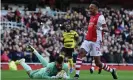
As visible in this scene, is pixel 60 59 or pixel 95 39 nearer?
pixel 60 59

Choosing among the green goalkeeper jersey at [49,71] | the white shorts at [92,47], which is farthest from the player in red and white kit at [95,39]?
the green goalkeeper jersey at [49,71]

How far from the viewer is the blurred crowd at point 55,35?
34.1 m

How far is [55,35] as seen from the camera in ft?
121

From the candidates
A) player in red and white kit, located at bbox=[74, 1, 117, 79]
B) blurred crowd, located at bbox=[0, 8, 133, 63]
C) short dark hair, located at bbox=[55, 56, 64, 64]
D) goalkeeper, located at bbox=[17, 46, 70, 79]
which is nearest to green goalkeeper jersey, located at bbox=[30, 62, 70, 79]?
goalkeeper, located at bbox=[17, 46, 70, 79]

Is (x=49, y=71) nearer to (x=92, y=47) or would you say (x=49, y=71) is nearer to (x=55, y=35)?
(x=92, y=47)

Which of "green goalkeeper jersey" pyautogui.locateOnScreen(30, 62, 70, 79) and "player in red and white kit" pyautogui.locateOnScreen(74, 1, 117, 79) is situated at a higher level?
"player in red and white kit" pyautogui.locateOnScreen(74, 1, 117, 79)

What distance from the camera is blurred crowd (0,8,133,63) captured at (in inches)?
1342

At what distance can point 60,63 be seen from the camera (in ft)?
57.4

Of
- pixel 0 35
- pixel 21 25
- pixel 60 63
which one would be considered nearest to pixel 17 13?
pixel 21 25

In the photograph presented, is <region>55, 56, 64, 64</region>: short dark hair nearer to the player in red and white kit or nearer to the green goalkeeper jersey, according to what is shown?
the green goalkeeper jersey

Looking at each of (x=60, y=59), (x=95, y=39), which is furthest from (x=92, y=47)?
(x=60, y=59)

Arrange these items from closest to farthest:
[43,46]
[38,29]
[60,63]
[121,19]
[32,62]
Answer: [60,63], [32,62], [43,46], [38,29], [121,19]

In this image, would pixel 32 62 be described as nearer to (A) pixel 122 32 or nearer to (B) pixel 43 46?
(B) pixel 43 46

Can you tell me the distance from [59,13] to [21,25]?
3697 mm
